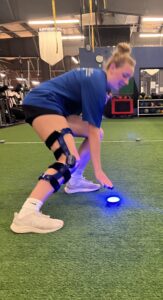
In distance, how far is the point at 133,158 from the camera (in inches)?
124

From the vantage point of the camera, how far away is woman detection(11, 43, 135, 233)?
1.50m

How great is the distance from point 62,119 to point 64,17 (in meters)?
8.29

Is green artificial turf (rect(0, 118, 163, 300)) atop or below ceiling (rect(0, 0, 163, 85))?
below

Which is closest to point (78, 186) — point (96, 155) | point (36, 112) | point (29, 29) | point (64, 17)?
point (96, 155)

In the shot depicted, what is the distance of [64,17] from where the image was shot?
8.77 m

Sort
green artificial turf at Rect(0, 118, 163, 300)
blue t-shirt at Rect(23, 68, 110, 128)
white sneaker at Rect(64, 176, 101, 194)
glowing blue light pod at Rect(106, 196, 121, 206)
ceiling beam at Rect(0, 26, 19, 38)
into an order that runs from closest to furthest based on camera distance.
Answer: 1. green artificial turf at Rect(0, 118, 163, 300)
2. blue t-shirt at Rect(23, 68, 110, 128)
3. glowing blue light pod at Rect(106, 196, 121, 206)
4. white sneaker at Rect(64, 176, 101, 194)
5. ceiling beam at Rect(0, 26, 19, 38)

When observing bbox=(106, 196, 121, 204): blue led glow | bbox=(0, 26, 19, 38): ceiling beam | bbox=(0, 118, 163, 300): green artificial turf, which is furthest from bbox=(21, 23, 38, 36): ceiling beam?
bbox=(106, 196, 121, 204): blue led glow

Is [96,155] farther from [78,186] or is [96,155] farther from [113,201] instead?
[78,186]

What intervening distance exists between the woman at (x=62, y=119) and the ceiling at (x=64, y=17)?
4.20 meters

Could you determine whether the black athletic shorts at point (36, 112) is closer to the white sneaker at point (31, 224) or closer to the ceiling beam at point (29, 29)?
the white sneaker at point (31, 224)

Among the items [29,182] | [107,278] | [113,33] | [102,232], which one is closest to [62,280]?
[107,278]

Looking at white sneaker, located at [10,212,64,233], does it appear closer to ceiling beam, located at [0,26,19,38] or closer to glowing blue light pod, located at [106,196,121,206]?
glowing blue light pod, located at [106,196,121,206]

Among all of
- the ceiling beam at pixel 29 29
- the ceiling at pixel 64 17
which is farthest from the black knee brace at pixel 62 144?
the ceiling beam at pixel 29 29

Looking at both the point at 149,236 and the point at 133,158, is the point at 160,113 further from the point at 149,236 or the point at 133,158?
the point at 149,236
